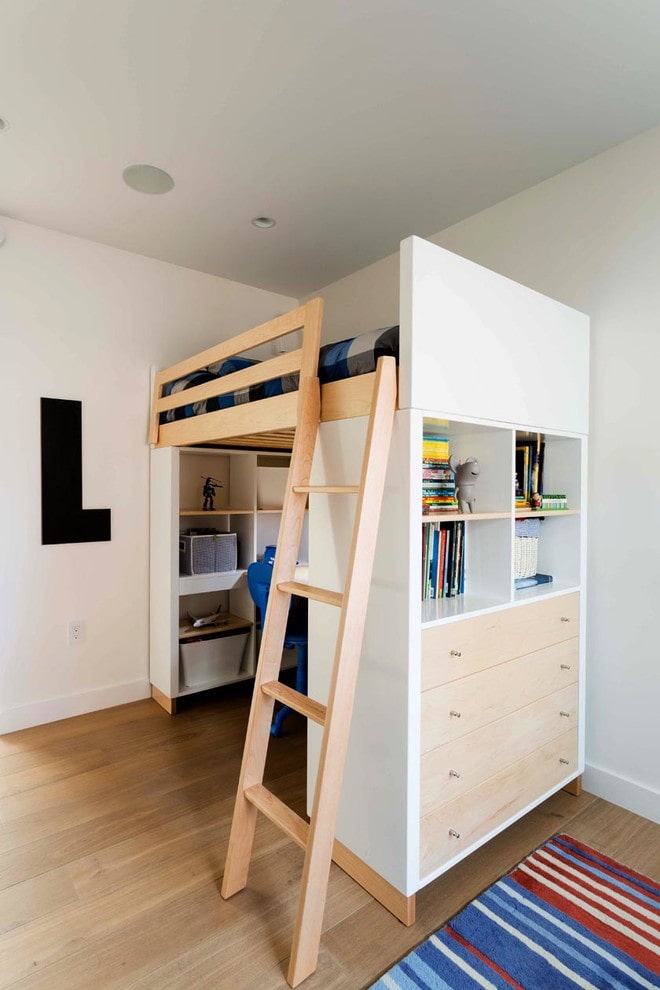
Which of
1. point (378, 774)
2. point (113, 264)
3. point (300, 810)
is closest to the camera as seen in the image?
point (378, 774)

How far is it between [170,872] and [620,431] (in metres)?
2.27

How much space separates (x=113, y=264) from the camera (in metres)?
3.01

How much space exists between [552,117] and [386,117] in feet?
1.98

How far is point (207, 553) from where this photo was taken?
312 centimetres

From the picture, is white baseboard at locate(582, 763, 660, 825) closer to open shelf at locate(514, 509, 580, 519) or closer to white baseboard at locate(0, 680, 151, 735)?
open shelf at locate(514, 509, 580, 519)

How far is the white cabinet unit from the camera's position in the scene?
9.66ft

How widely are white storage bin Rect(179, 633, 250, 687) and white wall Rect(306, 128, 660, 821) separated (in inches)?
75.2

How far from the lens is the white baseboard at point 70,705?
274 centimetres

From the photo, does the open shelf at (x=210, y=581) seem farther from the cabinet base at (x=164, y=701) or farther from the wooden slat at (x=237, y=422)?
the wooden slat at (x=237, y=422)

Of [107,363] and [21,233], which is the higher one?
[21,233]

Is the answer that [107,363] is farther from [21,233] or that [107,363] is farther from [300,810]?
[300,810]

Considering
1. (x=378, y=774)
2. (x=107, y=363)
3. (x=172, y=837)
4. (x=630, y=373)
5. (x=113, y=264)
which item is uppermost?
(x=113, y=264)

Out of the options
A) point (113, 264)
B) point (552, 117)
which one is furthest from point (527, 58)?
point (113, 264)

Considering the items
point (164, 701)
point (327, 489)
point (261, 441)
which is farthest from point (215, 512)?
point (327, 489)
